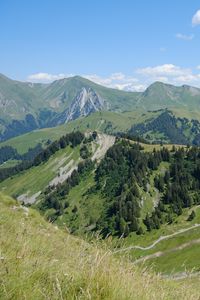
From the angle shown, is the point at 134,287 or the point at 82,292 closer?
the point at 82,292

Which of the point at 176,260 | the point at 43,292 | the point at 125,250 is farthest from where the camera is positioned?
the point at 176,260

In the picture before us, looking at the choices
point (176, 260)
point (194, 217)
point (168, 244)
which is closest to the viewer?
point (176, 260)

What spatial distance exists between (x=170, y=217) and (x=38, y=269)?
7481 inches

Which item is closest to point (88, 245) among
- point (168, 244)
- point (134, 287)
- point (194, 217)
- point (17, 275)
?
Answer: point (134, 287)

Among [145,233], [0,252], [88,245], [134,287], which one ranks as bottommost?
[145,233]

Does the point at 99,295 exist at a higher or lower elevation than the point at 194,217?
higher

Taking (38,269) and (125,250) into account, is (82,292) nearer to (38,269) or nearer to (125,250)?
(38,269)

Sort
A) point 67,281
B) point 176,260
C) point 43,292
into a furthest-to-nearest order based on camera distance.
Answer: point 176,260 → point 67,281 → point 43,292

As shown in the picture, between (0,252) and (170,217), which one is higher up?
(0,252)

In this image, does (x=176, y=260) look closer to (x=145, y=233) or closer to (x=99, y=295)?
(x=145, y=233)

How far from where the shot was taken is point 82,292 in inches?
236

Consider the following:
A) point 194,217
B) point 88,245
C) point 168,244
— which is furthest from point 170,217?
point 88,245

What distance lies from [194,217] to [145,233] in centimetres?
2276

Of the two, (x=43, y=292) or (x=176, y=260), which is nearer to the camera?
(x=43, y=292)
